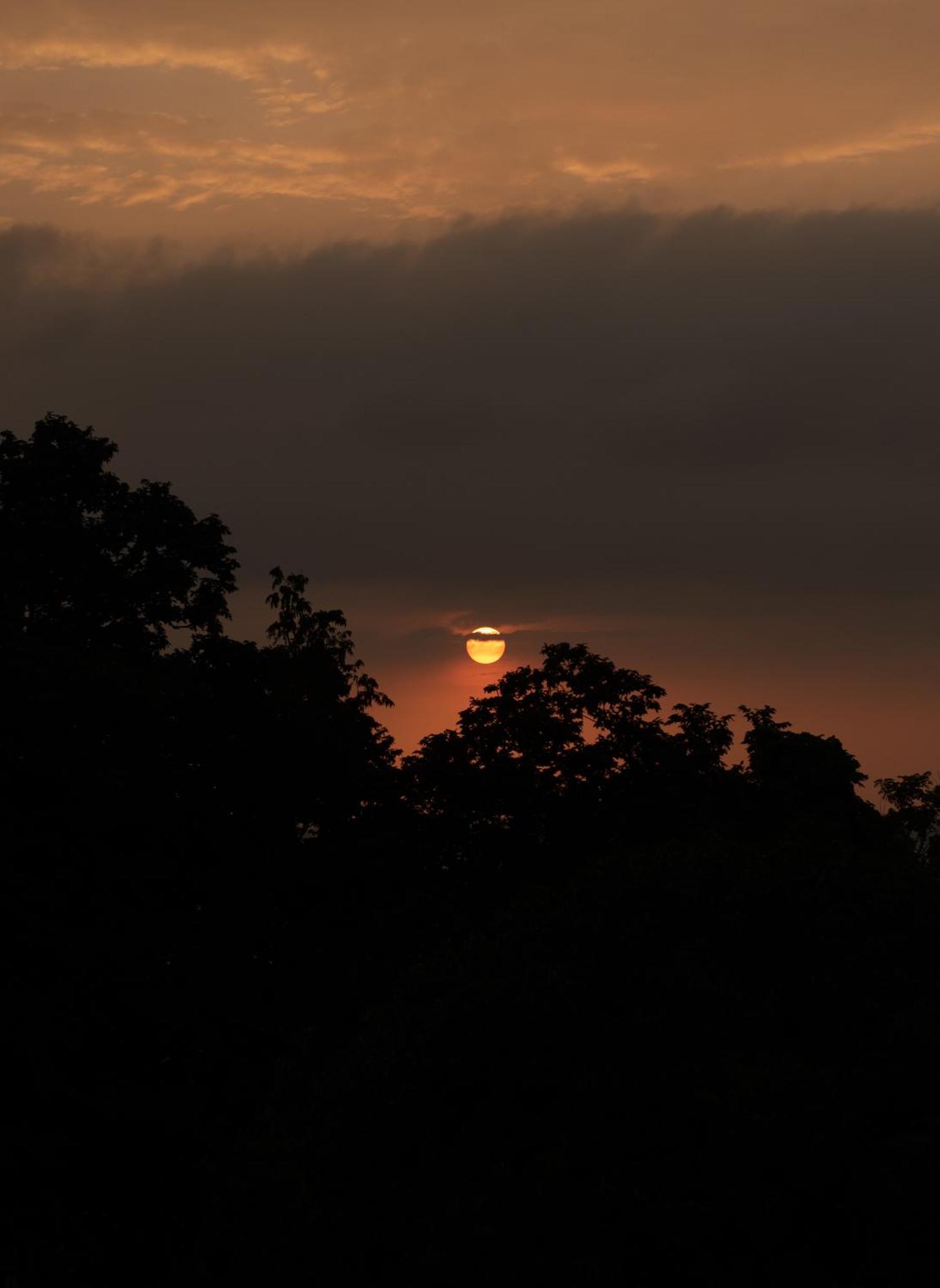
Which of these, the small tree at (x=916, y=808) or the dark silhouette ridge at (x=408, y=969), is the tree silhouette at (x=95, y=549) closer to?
the dark silhouette ridge at (x=408, y=969)

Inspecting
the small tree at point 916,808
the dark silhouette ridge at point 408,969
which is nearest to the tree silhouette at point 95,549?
the dark silhouette ridge at point 408,969

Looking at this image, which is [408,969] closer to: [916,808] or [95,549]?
[95,549]

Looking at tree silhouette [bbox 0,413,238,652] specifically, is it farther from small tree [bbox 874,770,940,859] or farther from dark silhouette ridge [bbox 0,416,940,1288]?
small tree [bbox 874,770,940,859]

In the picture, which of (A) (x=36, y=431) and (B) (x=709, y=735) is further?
(B) (x=709, y=735)

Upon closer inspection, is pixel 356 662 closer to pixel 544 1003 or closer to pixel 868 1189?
pixel 544 1003

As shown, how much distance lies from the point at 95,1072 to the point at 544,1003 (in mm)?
15848

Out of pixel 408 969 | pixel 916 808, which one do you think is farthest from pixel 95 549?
pixel 916 808

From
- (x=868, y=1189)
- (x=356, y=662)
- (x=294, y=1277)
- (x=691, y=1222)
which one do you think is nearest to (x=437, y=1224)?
(x=294, y=1277)

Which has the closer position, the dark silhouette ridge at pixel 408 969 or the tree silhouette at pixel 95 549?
the dark silhouette ridge at pixel 408 969

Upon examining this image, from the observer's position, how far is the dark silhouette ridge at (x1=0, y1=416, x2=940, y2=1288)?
18.5 metres

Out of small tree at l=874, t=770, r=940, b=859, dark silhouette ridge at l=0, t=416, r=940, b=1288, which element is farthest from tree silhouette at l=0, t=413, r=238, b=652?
small tree at l=874, t=770, r=940, b=859

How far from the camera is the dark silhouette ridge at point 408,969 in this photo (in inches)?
A: 730

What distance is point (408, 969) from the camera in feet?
91.7

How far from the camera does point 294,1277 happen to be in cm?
1881
